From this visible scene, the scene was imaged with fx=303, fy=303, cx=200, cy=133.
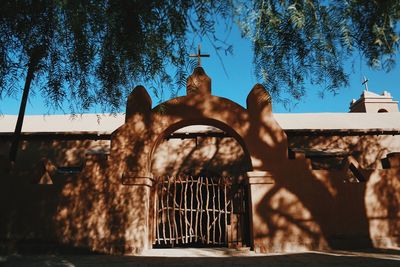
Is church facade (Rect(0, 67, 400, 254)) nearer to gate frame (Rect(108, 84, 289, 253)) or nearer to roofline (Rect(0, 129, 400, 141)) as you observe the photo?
gate frame (Rect(108, 84, 289, 253))

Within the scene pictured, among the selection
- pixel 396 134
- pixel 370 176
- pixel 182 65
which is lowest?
pixel 370 176

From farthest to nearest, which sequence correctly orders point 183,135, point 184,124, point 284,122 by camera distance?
point 284,122, point 183,135, point 184,124

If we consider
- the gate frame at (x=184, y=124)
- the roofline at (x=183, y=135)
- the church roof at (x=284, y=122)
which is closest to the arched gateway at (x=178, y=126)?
the gate frame at (x=184, y=124)

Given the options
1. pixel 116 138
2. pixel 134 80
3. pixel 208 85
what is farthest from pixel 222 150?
pixel 134 80

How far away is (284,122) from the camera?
46.7ft

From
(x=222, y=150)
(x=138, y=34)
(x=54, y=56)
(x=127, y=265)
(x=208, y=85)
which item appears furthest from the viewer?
(x=222, y=150)

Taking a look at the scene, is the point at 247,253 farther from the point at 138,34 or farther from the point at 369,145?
the point at 369,145

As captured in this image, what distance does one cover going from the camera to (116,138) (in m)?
7.23

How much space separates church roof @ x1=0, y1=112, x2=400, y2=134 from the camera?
13239 millimetres

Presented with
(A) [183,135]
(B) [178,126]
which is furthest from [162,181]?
(A) [183,135]

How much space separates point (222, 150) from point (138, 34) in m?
8.45

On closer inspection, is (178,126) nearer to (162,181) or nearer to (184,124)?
(184,124)

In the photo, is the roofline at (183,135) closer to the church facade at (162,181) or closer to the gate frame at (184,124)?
the church facade at (162,181)

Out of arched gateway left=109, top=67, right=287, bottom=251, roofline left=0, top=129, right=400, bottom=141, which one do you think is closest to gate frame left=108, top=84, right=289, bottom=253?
arched gateway left=109, top=67, right=287, bottom=251
